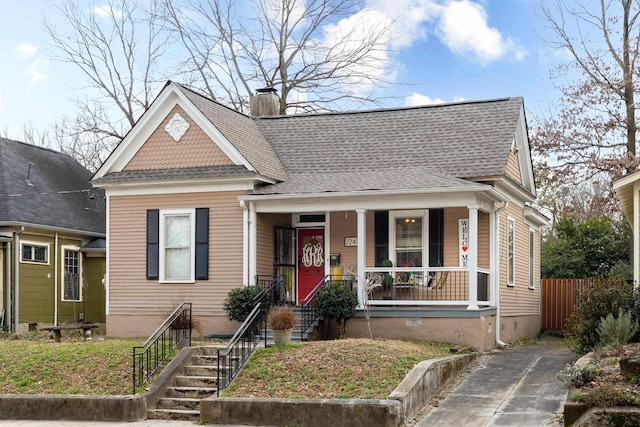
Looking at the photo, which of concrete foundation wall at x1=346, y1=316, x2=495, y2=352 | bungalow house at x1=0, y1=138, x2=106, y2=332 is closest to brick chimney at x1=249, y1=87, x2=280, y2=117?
bungalow house at x1=0, y1=138, x2=106, y2=332

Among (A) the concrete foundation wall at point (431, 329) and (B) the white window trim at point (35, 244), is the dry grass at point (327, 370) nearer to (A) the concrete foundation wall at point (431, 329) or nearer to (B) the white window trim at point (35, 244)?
(A) the concrete foundation wall at point (431, 329)

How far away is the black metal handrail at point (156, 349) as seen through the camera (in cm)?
1433

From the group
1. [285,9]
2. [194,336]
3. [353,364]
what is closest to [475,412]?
[353,364]

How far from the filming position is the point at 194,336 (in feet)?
64.6

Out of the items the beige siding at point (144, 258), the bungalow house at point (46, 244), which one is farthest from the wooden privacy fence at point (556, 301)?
the bungalow house at point (46, 244)

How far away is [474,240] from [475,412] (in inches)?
238

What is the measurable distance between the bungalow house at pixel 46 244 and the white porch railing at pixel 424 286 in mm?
11074

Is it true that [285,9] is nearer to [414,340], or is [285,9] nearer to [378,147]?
[378,147]

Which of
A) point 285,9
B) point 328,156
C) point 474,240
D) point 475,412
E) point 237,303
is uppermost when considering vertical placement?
point 285,9

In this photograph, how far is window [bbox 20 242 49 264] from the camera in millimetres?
24641

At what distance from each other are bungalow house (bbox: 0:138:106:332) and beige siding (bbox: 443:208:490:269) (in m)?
12.5

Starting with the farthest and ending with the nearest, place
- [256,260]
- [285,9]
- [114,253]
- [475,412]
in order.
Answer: [285,9] < [114,253] < [256,260] < [475,412]

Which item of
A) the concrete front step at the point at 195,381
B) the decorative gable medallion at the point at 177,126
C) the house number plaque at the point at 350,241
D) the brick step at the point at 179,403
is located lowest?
the brick step at the point at 179,403

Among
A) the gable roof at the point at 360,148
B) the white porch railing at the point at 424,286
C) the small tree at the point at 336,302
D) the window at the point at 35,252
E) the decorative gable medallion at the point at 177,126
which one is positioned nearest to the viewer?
the small tree at the point at 336,302
